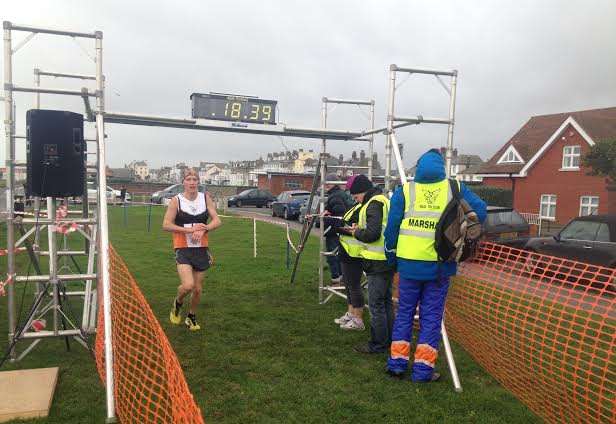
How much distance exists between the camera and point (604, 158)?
1762 cm

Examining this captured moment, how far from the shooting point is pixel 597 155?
701 inches

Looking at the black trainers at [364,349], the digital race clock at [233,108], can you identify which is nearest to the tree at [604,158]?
the digital race clock at [233,108]

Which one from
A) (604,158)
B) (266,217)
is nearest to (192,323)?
(604,158)

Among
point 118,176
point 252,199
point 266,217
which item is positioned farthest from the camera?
point 118,176

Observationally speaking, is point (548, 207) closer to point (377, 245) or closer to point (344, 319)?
point (344, 319)

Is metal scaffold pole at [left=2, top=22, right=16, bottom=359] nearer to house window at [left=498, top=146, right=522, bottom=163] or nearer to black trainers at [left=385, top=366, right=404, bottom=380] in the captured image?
black trainers at [left=385, top=366, right=404, bottom=380]

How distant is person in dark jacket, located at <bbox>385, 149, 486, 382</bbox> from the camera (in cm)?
397

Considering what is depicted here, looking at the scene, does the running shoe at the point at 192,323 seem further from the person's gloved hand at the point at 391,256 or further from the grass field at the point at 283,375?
the person's gloved hand at the point at 391,256

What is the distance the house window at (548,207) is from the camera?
25203 millimetres

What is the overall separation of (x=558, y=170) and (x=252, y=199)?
67.7ft

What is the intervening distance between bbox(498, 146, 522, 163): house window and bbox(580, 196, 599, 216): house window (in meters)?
4.94

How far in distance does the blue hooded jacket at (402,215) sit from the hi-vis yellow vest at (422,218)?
5 cm

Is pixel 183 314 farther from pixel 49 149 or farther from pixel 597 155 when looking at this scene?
pixel 597 155

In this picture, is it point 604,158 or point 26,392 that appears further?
point 604,158
